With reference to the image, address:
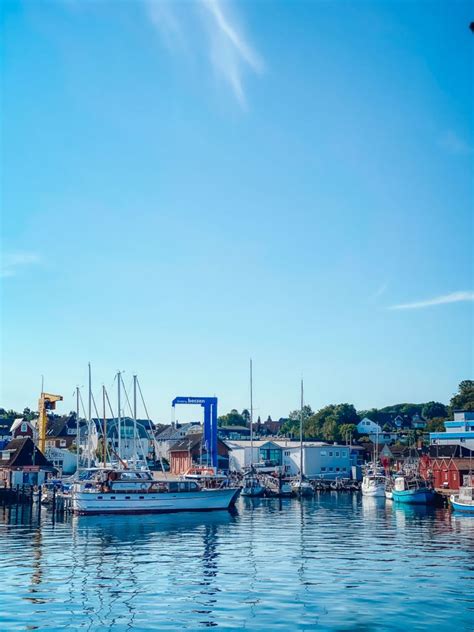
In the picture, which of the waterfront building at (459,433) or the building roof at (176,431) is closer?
the waterfront building at (459,433)

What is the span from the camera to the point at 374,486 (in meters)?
109

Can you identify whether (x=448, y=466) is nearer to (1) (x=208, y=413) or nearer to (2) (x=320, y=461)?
(1) (x=208, y=413)

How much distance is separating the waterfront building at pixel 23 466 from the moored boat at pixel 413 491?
5328 centimetres

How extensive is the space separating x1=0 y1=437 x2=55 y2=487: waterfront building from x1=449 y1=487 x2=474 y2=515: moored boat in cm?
6106

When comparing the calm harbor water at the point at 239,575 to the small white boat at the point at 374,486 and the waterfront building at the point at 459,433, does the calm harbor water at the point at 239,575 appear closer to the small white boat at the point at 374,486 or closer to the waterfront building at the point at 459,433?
the small white boat at the point at 374,486

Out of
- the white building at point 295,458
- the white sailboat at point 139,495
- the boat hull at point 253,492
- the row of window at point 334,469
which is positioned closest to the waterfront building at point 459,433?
the row of window at point 334,469

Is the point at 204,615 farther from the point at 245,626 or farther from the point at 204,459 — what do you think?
the point at 204,459

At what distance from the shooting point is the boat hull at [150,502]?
76312 millimetres

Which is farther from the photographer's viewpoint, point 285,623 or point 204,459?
point 204,459

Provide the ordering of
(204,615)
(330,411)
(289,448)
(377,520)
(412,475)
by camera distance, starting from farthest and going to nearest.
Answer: (330,411) → (289,448) → (412,475) → (377,520) → (204,615)

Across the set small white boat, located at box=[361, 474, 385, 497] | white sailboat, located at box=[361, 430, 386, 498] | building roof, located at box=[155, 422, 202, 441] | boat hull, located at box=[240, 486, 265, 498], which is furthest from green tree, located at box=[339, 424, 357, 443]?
boat hull, located at box=[240, 486, 265, 498]

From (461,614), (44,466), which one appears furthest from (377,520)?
(44,466)

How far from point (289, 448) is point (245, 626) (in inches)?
4644

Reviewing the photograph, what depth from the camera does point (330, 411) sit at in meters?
195
